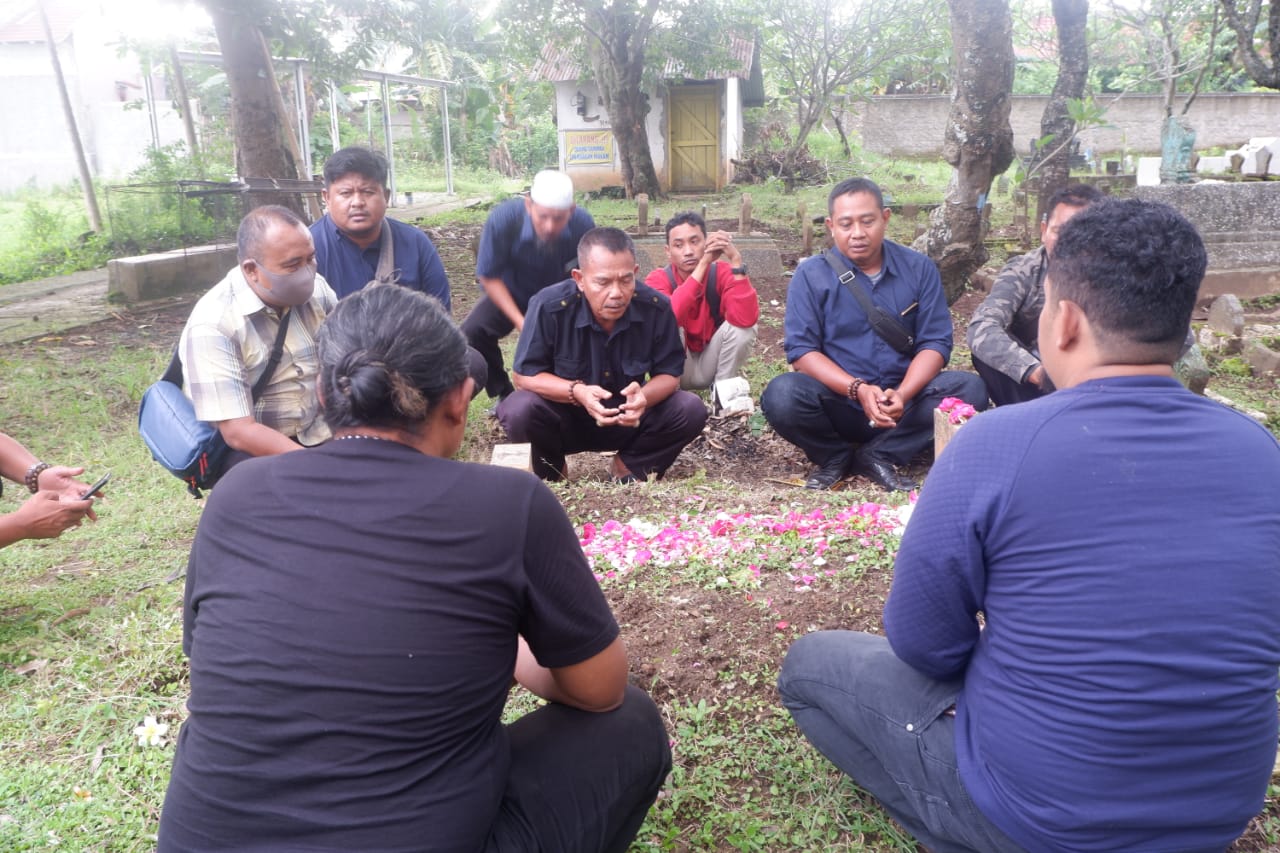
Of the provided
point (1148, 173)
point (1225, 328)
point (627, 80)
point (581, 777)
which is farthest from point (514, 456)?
point (627, 80)

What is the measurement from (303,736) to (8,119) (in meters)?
28.0

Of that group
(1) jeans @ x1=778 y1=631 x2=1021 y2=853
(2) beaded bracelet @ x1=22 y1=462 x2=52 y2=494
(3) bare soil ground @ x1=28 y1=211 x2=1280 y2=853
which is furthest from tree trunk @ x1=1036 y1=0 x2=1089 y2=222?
(2) beaded bracelet @ x1=22 y1=462 x2=52 y2=494

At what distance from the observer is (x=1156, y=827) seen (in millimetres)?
1690

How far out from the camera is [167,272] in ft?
33.8

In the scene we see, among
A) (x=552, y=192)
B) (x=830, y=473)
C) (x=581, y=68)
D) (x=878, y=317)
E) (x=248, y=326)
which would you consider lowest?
(x=830, y=473)

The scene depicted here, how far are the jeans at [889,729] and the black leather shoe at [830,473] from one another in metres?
2.95

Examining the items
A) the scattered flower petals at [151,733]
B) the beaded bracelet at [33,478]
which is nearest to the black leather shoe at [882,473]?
the scattered flower petals at [151,733]

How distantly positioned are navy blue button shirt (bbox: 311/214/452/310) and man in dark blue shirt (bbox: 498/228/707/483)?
599 mm

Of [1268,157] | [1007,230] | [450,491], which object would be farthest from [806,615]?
[1268,157]

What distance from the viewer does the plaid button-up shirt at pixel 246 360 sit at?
3.77 meters

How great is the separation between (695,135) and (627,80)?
561cm

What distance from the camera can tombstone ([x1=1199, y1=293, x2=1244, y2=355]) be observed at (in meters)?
7.32

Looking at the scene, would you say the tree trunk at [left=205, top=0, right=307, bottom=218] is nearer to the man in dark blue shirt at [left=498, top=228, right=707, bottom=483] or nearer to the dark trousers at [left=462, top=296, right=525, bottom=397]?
the dark trousers at [left=462, top=296, right=525, bottom=397]

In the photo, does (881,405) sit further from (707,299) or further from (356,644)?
(356,644)
